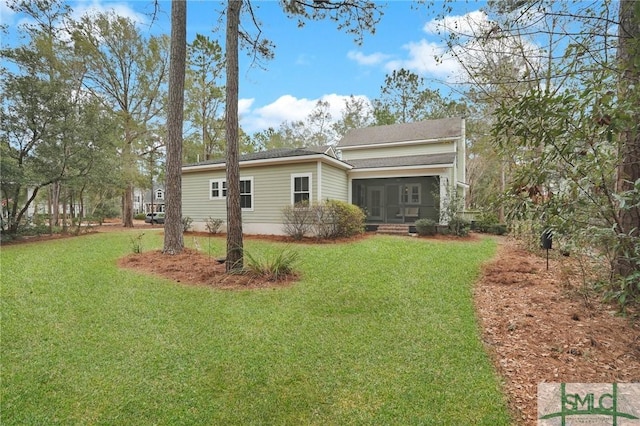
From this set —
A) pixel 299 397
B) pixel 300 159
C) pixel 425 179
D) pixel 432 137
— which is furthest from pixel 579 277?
pixel 432 137

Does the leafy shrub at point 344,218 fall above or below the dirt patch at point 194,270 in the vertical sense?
above

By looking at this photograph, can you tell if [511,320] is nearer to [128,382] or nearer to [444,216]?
[128,382]

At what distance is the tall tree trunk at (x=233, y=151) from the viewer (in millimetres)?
6230

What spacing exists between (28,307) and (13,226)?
34.7ft

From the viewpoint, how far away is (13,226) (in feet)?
39.3

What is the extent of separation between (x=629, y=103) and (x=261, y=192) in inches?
459

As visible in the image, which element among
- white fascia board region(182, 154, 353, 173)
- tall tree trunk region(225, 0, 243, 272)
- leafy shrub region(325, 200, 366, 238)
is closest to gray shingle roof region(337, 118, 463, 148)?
white fascia board region(182, 154, 353, 173)

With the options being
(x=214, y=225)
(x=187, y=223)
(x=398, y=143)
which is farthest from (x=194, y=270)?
(x=398, y=143)

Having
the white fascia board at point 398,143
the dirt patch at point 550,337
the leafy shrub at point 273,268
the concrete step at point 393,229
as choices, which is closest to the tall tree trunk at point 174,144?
the leafy shrub at point 273,268

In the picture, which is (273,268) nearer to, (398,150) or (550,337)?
(550,337)

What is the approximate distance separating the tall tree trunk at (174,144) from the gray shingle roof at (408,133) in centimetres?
1257

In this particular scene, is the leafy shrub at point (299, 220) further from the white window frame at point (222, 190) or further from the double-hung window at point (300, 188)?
the white window frame at point (222, 190)

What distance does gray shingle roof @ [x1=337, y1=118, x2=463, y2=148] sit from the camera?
1792cm

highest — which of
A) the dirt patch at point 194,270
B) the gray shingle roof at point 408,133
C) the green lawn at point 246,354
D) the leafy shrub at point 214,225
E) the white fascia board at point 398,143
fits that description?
the gray shingle roof at point 408,133
